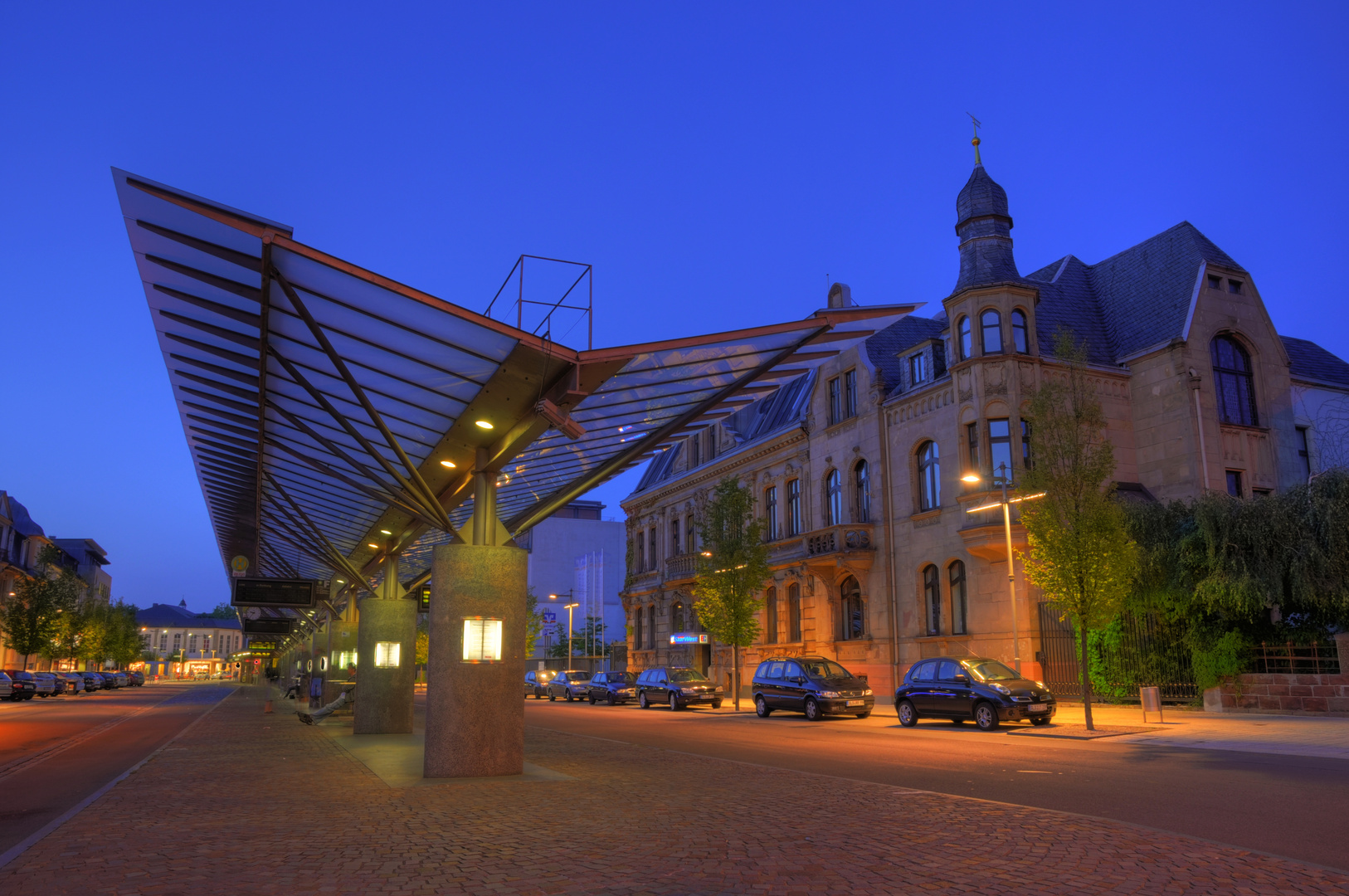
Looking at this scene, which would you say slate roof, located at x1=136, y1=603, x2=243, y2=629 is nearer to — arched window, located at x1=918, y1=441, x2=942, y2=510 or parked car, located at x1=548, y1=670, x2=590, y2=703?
parked car, located at x1=548, y1=670, x2=590, y2=703

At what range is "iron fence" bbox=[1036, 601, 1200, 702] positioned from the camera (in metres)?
26.3

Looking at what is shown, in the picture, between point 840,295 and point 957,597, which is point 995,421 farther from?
point 840,295

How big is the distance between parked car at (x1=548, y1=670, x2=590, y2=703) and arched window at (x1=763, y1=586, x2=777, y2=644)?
1032cm

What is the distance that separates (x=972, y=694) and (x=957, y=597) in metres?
10.8

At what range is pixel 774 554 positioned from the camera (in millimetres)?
42938

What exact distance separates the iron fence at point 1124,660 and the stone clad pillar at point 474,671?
55.3 ft

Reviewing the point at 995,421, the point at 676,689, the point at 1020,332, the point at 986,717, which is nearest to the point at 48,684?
the point at 676,689

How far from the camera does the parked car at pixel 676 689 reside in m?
36.1

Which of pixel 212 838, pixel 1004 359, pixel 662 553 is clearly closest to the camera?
pixel 212 838

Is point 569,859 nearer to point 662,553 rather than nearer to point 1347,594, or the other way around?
point 1347,594

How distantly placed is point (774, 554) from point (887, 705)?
10268 millimetres

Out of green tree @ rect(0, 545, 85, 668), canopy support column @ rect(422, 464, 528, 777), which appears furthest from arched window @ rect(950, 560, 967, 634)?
green tree @ rect(0, 545, 85, 668)

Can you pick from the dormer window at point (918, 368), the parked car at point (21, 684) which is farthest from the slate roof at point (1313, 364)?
the parked car at point (21, 684)

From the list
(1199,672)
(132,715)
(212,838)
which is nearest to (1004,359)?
(1199,672)
